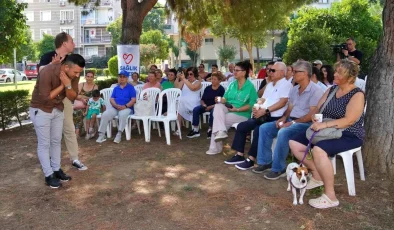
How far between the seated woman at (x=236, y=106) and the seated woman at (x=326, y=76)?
1.62 m

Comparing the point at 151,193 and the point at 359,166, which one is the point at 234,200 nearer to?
the point at 151,193

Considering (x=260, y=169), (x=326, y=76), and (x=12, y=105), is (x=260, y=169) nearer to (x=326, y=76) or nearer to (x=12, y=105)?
(x=326, y=76)

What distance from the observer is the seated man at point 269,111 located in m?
5.56

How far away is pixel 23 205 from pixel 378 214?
3.67 meters

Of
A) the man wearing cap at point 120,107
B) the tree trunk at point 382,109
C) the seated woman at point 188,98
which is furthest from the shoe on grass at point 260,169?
the man wearing cap at point 120,107

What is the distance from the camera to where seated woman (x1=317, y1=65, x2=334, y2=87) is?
23.3 ft

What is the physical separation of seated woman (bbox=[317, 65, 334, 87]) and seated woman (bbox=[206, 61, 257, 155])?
1.62 m

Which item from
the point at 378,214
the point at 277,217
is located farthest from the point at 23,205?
the point at 378,214

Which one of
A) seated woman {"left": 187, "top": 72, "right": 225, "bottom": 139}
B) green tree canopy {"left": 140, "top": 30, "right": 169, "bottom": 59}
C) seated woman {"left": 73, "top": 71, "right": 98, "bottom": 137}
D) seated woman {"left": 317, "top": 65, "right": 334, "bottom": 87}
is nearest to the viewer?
seated woman {"left": 317, "top": 65, "right": 334, "bottom": 87}

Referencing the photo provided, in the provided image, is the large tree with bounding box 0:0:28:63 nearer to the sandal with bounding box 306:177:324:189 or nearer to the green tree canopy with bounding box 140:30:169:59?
the sandal with bounding box 306:177:324:189

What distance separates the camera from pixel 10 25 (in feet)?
33.2

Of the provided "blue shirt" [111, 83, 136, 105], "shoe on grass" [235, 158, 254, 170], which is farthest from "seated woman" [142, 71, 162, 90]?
"shoe on grass" [235, 158, 254, 170]

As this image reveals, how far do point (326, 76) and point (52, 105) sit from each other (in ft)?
15.0

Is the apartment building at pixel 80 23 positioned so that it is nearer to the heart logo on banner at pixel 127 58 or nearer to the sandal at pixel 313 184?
the heart logo on banner at pixel 127 58
